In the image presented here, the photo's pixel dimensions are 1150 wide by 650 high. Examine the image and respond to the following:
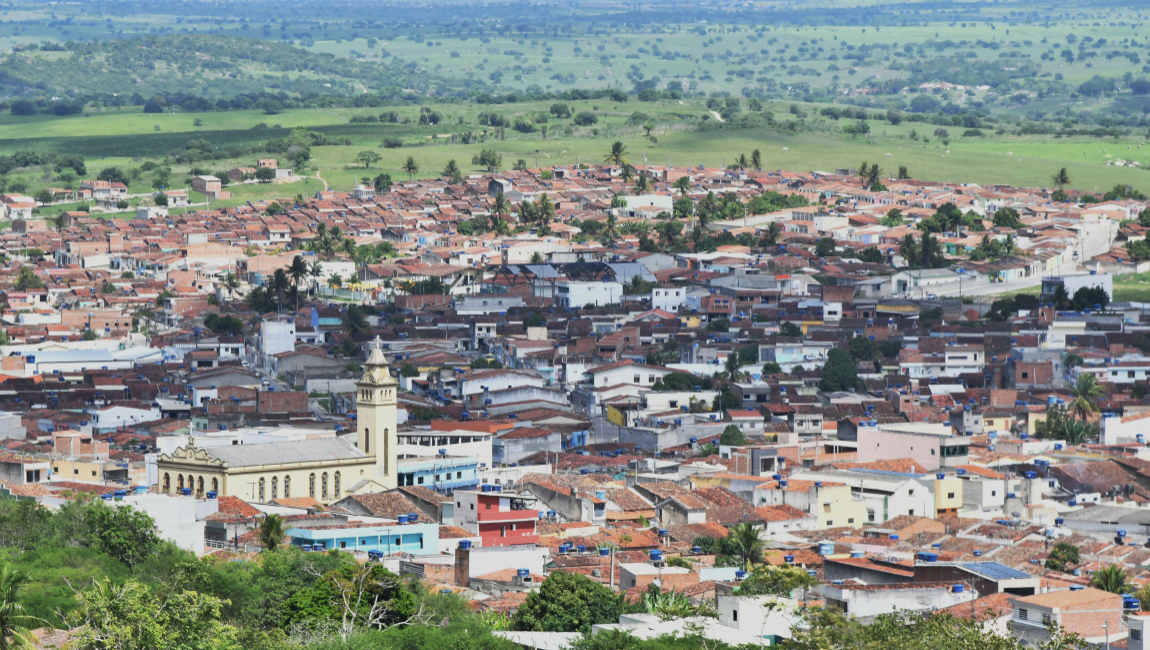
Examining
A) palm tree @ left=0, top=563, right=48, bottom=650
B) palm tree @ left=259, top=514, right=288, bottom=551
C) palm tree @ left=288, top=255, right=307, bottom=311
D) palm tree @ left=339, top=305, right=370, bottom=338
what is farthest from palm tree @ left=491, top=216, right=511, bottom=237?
palm tree @ left=0, top=563, right=48, bottom=650

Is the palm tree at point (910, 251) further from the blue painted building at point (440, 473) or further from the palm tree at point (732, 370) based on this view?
the blue painted building at point (440, 473)

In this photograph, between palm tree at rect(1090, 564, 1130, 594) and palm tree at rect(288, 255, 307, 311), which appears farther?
palm tree at rect(288, 255, 307, 311)

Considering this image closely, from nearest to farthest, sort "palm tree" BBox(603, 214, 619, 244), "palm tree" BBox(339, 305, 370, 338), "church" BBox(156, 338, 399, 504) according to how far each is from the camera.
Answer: "church" BBox(156, 338, 399, 504) → "palm tree" BBox(339, 305, 370, 338) → "palm tree" BBox(603, 214, 619, 244)

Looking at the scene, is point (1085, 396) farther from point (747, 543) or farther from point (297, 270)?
point (297, 270)

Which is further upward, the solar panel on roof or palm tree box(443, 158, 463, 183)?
the solar panel on roof

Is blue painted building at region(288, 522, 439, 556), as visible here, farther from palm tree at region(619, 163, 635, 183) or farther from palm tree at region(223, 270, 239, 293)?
palm tree at region(619, 163, 635, 183)
